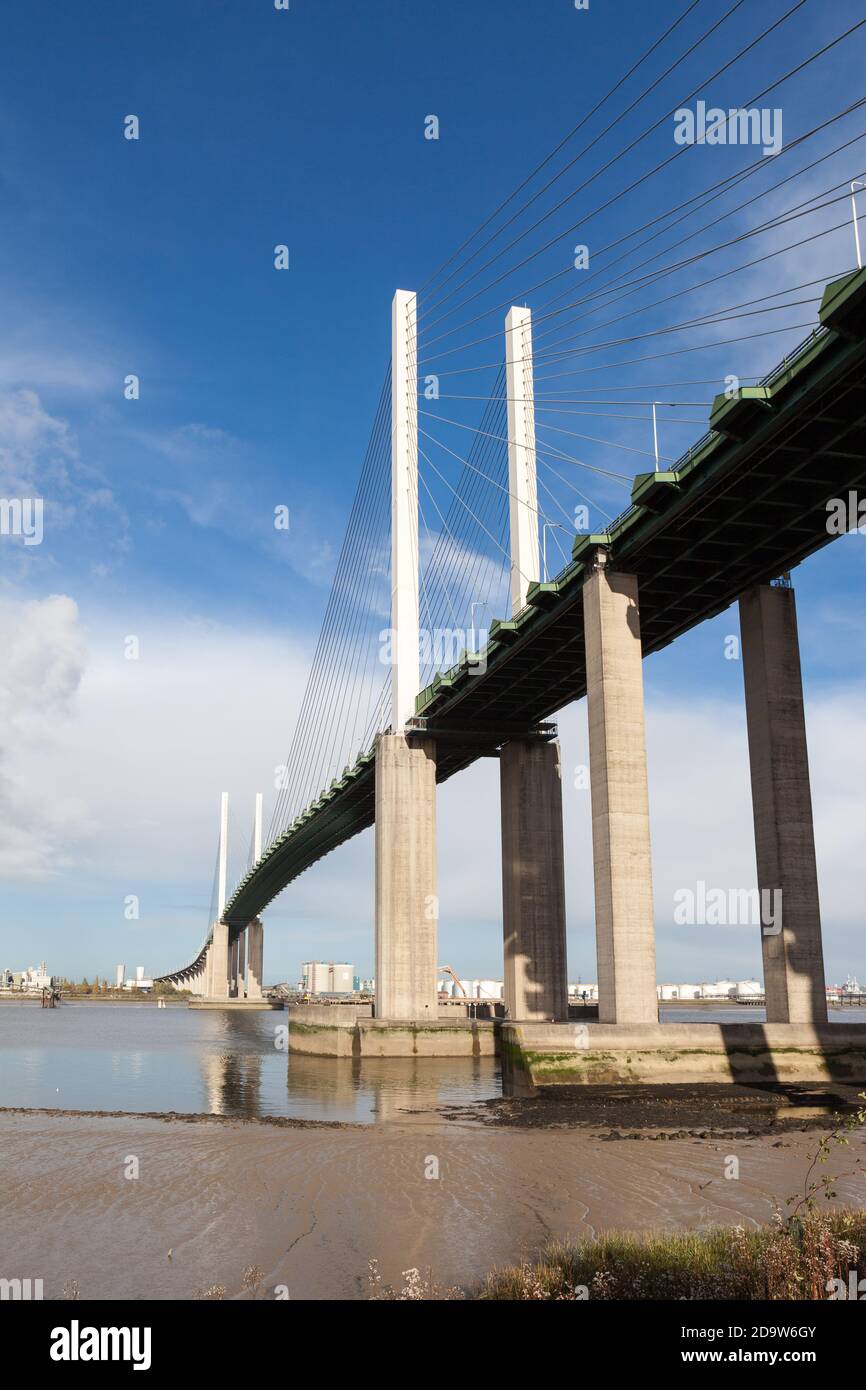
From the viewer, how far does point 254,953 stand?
166250mm

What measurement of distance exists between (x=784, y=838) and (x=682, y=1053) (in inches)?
337

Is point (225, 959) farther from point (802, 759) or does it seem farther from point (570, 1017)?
point (802, 759)

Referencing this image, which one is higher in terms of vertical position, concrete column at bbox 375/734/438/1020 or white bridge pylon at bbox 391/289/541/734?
white bridge pylon at bbox 391/289/541/734

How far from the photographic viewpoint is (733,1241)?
902 centimetres

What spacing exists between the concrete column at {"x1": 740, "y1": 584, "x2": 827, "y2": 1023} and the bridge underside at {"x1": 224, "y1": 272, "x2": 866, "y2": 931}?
4090mm

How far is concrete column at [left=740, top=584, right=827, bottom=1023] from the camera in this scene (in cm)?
3525

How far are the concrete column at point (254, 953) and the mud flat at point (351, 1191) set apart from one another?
14462cm

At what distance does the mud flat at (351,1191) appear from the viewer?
11.2 m

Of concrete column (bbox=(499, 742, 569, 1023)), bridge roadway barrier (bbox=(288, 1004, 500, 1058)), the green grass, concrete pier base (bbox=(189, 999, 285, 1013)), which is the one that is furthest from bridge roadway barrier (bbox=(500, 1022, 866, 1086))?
concrete pier base (bbox=(189, 999, 285, 1013))

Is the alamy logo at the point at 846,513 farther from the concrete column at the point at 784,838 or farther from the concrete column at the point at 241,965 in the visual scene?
the concrete column at the point at 241,965

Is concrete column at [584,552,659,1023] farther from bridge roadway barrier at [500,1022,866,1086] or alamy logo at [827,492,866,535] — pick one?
alamy logo at [827,492,866,535]
